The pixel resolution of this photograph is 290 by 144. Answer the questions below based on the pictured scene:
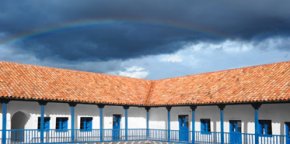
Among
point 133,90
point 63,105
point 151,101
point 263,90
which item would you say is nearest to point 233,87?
point 263,90

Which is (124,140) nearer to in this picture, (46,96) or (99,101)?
(99,101)

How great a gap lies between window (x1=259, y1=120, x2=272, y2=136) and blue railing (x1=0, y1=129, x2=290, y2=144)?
35 centimetres

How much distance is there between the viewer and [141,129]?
29.9 meters

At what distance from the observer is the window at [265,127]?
2326 centimetres

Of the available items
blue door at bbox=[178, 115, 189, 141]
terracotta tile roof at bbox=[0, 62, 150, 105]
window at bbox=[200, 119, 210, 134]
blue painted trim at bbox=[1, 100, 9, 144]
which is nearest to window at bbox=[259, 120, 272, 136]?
window at bbox=[200, 119, 210, 134]

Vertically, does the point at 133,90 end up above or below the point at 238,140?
above

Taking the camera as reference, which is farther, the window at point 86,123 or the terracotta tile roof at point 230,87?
the window at point 86,123

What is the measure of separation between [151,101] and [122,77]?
462 cm

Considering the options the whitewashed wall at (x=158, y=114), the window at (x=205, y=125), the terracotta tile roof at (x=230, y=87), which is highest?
the terracotta tile roof at (x=230, y=87)

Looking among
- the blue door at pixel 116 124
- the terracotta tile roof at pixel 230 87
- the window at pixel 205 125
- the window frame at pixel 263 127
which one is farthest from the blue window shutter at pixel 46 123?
the window frame at pixel 263 127

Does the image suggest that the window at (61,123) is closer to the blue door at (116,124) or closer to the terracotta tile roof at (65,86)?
the terracotta tile roof at (65,86)

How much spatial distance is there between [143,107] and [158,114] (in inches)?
52.0

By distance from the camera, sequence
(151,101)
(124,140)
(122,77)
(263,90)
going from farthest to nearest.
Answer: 1. (122,77)
2. (151,101)
3. (124,140)
4. (263,90)

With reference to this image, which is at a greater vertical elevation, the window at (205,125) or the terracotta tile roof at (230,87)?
the terracotta tile roof at (230,87)
